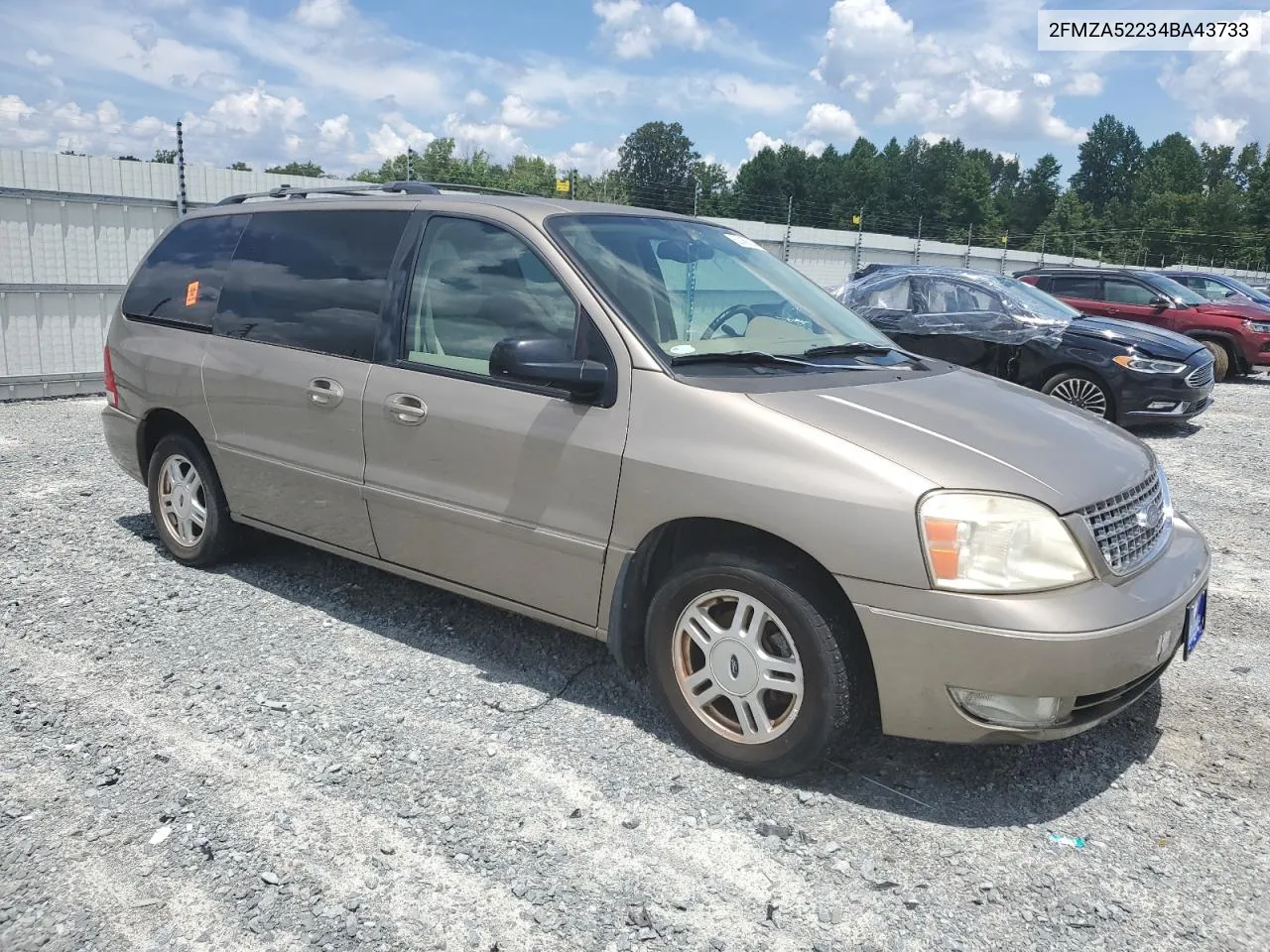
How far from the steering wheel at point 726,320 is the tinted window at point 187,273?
8.42 feet

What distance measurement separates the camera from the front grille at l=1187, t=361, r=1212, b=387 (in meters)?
9.73

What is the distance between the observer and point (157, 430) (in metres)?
5.14

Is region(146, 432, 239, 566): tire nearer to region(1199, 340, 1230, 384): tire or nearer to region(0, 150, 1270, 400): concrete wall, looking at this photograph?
region(0, 150, 1270, 400): concrete wall

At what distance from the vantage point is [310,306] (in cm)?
428

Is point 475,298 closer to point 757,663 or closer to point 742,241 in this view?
point 742,241

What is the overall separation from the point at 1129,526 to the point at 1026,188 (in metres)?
136

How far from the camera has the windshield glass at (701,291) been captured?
3486 millimetres

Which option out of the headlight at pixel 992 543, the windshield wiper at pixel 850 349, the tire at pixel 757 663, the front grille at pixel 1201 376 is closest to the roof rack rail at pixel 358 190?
Answer: the windshield wiper at pixel 850 349

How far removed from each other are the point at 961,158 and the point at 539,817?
114 metres

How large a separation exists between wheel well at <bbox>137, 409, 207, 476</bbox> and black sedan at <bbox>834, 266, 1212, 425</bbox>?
6419 millimetres

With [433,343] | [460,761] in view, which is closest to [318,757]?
[460,761]

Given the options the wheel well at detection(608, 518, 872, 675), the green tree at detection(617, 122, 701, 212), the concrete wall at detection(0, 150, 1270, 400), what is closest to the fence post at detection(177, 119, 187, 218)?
the concrete wall at detection(0, 150, 1270, 400)

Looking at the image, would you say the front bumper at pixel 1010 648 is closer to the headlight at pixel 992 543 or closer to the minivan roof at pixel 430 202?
the headlight at pixel 992 543

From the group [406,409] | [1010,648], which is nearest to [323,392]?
[406,409]
